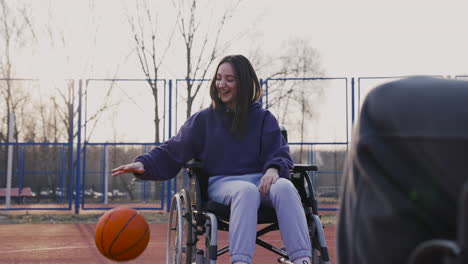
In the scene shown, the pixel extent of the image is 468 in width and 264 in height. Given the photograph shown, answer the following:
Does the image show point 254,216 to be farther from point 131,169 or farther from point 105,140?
point 105,140

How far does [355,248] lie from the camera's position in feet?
3.20

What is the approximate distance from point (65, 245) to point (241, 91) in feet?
11.2

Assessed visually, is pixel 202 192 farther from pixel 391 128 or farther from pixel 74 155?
pixel 74 155

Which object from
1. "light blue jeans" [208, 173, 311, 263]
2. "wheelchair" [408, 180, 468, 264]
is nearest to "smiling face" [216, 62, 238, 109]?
"light blue jeans" [208, 173, 311, 263]

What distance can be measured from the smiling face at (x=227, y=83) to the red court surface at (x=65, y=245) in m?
A: 1.91

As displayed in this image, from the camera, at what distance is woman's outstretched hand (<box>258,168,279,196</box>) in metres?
2.54

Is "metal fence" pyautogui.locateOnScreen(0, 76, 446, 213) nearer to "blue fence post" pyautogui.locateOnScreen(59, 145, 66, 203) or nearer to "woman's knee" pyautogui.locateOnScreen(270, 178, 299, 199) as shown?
"blue fence post" pyautogui.locateOnScreen(59, 145, 66, 203)

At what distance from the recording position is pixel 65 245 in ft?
18.2

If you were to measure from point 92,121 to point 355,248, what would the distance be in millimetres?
11701

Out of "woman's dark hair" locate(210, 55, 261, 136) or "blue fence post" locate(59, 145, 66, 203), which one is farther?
"blue fence post" locate(59, 145, 66, 203)

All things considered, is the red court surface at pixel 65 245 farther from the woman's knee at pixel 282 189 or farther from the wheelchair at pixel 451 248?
the wheelchair at pixel 451 248

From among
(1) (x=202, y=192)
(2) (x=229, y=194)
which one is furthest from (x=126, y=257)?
(2) (x=229, y=194)

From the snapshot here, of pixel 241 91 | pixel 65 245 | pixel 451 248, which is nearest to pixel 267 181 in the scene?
pixel 241 91

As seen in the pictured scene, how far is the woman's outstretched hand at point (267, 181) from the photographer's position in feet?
8.33
